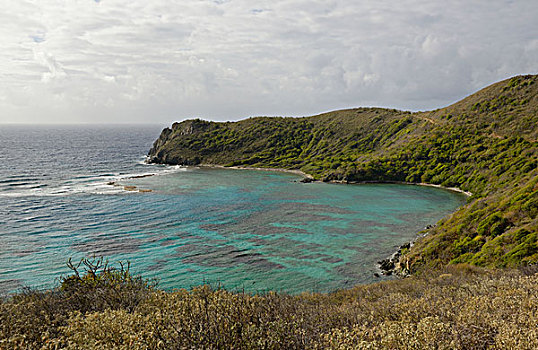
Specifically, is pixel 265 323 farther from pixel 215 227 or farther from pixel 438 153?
pixel 438 153

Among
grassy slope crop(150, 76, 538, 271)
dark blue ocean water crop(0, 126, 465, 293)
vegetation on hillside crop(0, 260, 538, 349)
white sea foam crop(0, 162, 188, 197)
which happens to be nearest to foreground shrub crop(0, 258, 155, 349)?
vegetation on hillside crop(0, 260, 538, 349)

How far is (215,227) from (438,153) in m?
57.1

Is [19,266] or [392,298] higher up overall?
[392,298]

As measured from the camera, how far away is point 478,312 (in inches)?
364

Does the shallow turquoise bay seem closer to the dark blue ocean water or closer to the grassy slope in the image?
the dark blue ocean water

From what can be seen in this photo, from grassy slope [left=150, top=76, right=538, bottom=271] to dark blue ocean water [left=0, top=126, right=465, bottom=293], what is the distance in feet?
20.3

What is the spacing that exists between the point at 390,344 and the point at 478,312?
12.1 feet

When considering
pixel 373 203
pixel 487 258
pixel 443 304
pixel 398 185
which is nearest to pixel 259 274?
pixel 487 258

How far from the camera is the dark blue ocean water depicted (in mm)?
29812

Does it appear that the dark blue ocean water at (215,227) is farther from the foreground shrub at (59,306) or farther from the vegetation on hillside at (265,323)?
the vegetation on hillside at (265,323)

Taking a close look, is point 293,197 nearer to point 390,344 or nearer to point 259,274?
point 259,274

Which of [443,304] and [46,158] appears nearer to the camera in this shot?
[443,304]

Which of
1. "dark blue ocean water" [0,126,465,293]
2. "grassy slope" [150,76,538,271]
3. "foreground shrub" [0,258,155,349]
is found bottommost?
"dark blue ocean water" [0,126,465,293]

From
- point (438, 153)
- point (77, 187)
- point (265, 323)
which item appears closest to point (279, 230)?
point (265, 323)
